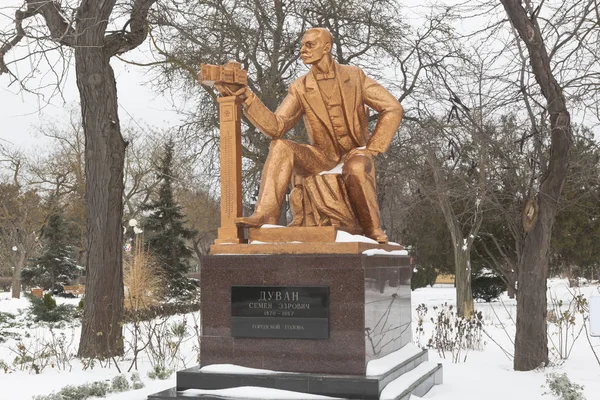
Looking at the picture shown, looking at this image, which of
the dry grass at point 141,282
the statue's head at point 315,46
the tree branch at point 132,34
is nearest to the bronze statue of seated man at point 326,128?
the statue's head at point 315,46

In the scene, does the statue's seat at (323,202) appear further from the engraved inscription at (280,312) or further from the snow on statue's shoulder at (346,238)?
the engraved inscription at (280,312)

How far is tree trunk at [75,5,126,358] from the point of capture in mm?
9742

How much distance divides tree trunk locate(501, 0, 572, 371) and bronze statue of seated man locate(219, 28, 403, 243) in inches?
108

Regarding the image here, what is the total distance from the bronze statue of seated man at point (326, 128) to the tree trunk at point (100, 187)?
411 cm

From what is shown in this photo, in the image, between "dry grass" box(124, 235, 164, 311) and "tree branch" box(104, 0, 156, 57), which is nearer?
"tree branch" box(104, 0, 156, 57)

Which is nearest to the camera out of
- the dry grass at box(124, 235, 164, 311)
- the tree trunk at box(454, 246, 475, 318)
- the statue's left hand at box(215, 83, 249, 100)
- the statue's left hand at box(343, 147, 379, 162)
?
the statue's left hand at box(215, 83, 249, 100)

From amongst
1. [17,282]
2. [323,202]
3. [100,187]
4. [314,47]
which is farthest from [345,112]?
[17,282]

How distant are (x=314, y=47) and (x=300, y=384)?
9.48 ft

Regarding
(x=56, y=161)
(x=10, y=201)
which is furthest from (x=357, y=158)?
(x=56, y=161)

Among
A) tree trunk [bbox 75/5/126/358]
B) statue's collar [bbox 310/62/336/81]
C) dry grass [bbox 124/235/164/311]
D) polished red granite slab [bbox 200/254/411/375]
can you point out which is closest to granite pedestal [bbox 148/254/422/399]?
polished red granite slab [bbox 200/254/411/375]

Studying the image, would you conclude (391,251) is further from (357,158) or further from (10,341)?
(10,341)

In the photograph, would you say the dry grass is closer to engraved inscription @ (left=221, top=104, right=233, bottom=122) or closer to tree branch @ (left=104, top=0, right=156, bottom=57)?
tree branch @ (left=104, top=0, right=156, bottom=57)

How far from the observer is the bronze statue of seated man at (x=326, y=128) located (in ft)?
20.1

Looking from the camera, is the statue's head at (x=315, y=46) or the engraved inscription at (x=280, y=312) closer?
the engraved inscription at (x=280, y=312)
